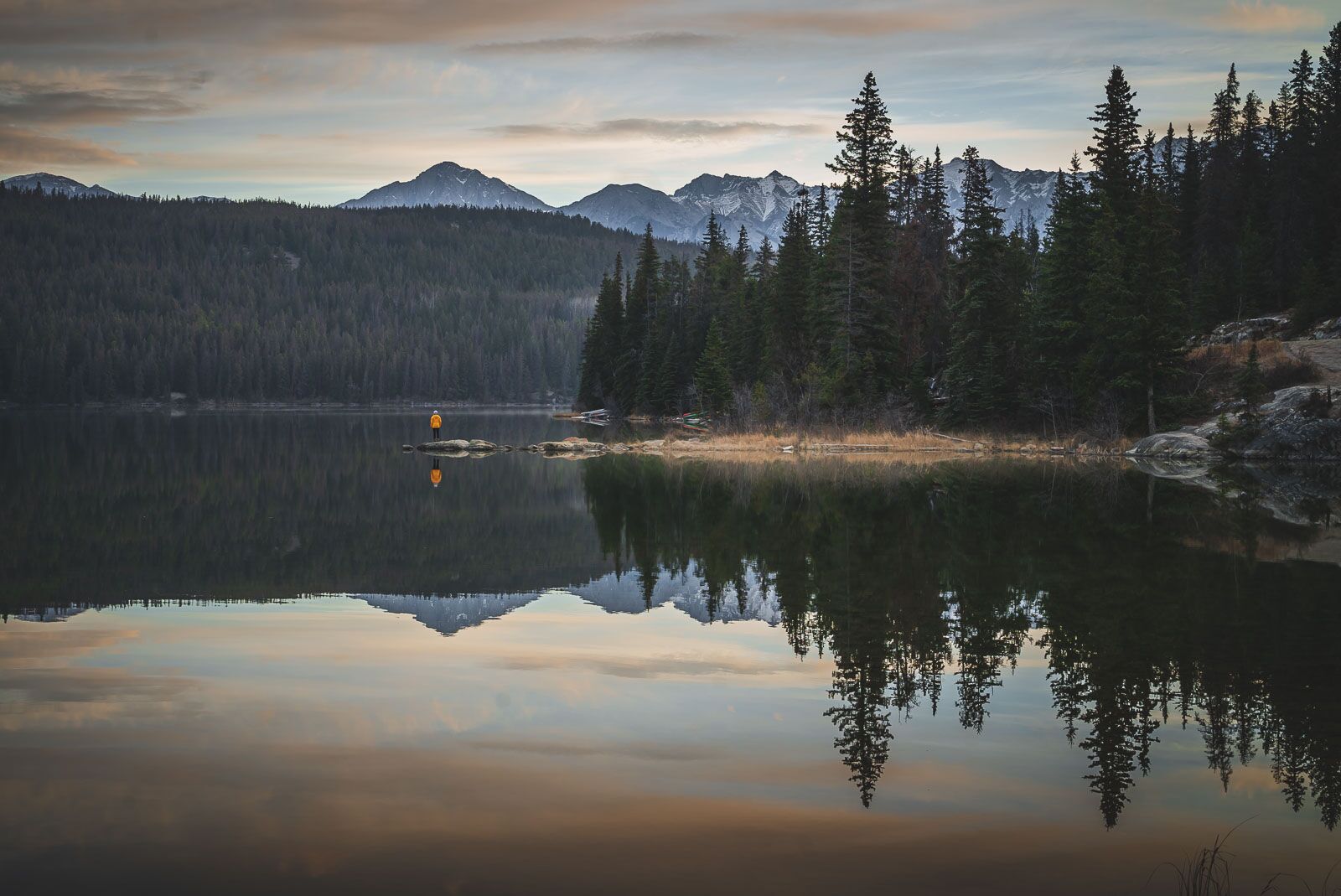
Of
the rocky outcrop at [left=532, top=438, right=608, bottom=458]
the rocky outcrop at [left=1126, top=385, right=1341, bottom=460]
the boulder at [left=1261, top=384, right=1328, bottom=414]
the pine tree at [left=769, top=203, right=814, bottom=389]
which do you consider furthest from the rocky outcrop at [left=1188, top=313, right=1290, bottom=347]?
the rocky outcrop at [left=532, top=438, right=608, bottom=458]

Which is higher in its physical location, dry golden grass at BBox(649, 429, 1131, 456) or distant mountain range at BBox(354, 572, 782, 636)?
dry golden grass at BBox(649, 429, 1131, 456)

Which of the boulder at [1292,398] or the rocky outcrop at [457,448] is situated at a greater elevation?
the boulder at [1292,398]

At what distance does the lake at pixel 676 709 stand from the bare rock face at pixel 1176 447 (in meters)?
24.5

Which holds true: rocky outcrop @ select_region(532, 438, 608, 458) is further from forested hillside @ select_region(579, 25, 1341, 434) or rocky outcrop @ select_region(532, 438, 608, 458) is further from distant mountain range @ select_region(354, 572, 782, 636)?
distant mountain range @ select_region(354, 572, 782, 636)

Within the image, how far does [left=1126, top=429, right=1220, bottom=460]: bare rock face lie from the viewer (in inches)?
1903

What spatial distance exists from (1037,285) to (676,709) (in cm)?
6414

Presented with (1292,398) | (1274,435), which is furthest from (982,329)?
(1274,435)

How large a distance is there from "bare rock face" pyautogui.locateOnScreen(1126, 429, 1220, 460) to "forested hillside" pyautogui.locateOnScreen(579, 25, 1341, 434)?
7.95 ft

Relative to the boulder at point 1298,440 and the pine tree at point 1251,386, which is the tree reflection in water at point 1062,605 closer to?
the boulder at point 1298,440

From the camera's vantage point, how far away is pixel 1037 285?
69.8 m

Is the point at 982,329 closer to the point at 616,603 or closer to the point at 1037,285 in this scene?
the point at 1037,285

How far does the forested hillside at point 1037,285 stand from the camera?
53188 mm

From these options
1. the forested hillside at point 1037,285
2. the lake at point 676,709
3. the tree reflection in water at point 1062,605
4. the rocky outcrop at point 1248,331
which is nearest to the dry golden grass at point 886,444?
the forested hillside at point 1037,285

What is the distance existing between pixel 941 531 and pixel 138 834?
18.6 metres
